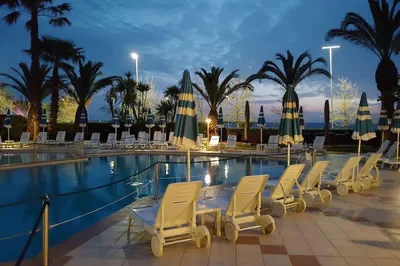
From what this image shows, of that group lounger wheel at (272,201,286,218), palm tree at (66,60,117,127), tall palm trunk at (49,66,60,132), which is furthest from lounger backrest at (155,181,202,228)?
tall palm trunk at (49,66,60,132)

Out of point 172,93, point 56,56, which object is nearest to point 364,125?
point 172,93

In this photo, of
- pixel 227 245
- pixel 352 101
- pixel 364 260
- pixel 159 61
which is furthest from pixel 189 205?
pixel 159 61

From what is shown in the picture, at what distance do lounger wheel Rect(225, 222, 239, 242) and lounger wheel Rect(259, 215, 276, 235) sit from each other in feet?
1.68

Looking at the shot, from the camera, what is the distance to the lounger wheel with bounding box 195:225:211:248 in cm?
455

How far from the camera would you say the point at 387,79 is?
1723 centimetres

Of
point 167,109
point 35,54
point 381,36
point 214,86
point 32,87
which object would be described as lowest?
point 167,109

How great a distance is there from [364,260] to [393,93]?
14.2 meters

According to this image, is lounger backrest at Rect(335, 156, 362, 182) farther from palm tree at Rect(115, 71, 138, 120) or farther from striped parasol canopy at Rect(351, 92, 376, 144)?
palm tree at Rect(115, 71, 138, 120)

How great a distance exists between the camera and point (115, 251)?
4449mm

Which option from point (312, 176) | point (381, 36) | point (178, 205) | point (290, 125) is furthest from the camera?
point (381, 36)

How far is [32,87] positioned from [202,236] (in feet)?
78.0

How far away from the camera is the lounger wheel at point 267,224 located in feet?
16.7

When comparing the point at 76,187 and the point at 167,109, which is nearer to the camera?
the point at 76,187

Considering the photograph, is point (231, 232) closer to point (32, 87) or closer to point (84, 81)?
point (32, 87)
